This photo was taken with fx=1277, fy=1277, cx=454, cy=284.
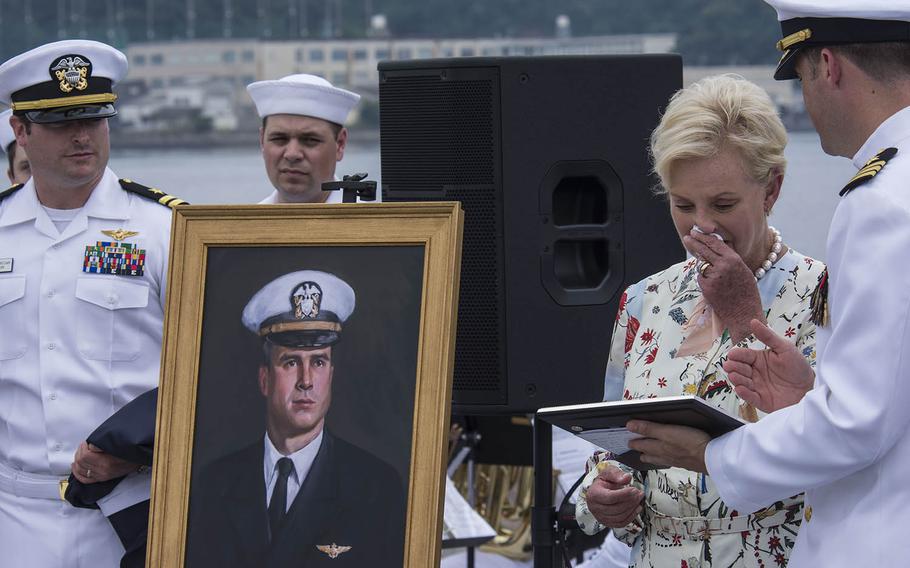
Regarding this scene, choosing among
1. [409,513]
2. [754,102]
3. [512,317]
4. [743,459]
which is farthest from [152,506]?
[754,102]

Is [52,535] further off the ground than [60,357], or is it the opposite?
[60,357]

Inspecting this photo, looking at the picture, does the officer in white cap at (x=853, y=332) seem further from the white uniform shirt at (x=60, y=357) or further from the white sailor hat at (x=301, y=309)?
the white uniform shirt at (x=60, y=357)

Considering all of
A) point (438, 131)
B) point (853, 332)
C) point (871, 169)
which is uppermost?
point (438, 131)

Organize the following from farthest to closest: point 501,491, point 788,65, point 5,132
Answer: point 501,491 < point 5,132 < point 788,65

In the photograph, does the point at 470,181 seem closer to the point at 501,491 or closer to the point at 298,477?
the point at 298,477

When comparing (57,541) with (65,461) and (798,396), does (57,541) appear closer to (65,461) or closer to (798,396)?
(65,461)

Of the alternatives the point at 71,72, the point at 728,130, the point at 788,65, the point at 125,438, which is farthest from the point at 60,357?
the point at 788,65

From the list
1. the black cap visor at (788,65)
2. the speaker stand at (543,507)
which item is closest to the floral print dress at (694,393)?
the speaker stand at (543,507)

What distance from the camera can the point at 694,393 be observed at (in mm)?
2197

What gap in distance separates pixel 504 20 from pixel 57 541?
8.61 ft

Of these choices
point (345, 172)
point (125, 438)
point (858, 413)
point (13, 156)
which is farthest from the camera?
point (13, 156)

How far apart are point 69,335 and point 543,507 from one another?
1.08m

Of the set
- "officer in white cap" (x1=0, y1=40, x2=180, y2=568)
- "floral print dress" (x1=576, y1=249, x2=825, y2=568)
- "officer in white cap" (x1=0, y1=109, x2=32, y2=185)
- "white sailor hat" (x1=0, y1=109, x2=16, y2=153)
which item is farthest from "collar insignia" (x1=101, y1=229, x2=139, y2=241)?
"white sailor hat" (x1=0, y1=109, x2=16, y2=153)

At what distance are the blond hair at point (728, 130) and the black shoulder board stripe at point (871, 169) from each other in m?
0.50
